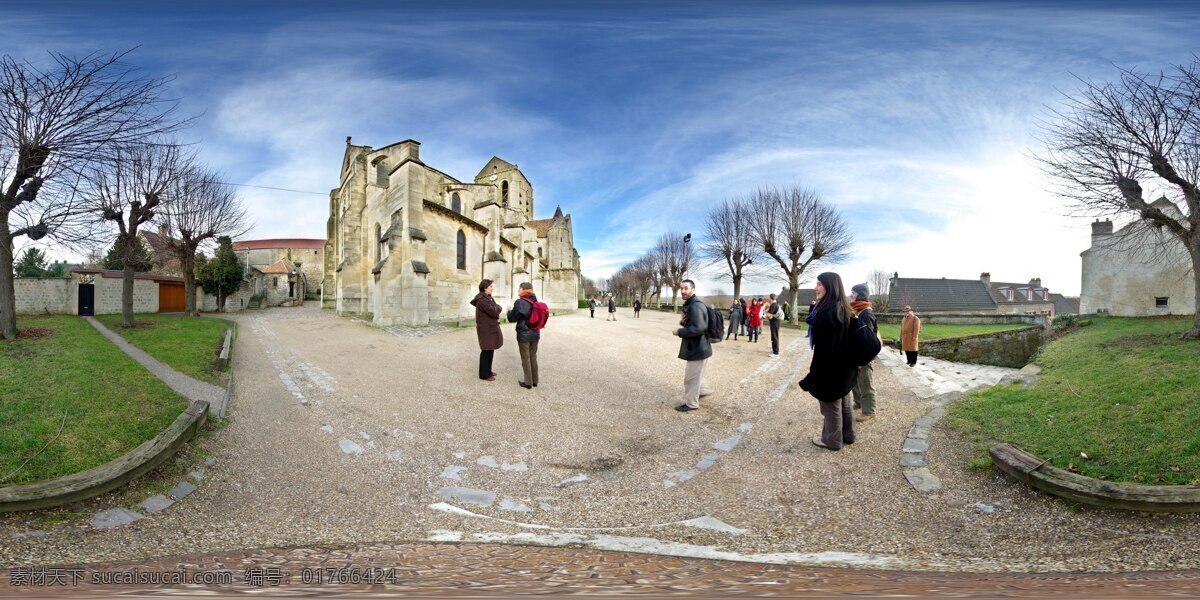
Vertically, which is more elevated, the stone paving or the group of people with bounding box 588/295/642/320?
the group of people with bounding box 588/295/642/320

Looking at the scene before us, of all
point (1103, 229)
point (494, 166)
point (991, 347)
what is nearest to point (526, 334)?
point (991, 347)

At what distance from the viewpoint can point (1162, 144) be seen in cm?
977

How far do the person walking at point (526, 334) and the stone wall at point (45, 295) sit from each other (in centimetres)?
2862

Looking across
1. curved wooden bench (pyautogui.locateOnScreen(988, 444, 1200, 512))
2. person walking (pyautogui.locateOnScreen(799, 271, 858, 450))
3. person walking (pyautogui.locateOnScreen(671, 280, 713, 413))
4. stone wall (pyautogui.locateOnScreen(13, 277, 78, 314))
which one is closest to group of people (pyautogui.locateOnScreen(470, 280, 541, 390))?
person walking (pyautogui.locateOnScreen(671, 280, 713, 413))

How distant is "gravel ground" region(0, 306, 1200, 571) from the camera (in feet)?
9.81

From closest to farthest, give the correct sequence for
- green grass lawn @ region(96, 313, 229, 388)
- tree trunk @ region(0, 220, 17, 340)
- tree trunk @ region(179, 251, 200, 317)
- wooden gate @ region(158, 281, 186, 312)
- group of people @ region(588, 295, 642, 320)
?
1. green grass lawn @ region(96, 313, 229, 388)
2. tree trunk @ region(0, 220, 17, 340)
3. tree trunk @ region(179, 251, 200, 317)
4. group of people @ region(588, 295, 642, 320)
5. wooden gate @ region(158, 281, 186, 312)

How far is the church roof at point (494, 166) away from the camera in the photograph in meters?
43.7

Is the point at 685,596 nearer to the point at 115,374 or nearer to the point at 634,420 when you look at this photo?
the point at 634,420

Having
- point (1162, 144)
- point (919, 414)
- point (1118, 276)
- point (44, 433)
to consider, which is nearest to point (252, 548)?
point (44, 433)

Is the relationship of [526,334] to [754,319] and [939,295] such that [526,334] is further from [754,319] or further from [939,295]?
[939,295]

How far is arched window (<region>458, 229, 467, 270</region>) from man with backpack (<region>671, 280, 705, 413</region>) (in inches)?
640

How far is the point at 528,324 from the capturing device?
7.38 meters

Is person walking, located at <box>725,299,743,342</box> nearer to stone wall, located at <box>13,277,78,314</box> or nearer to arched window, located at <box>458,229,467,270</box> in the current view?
arched window, located at <box>458,229,467,270</box>

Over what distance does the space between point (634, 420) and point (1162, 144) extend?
13.7 meters
